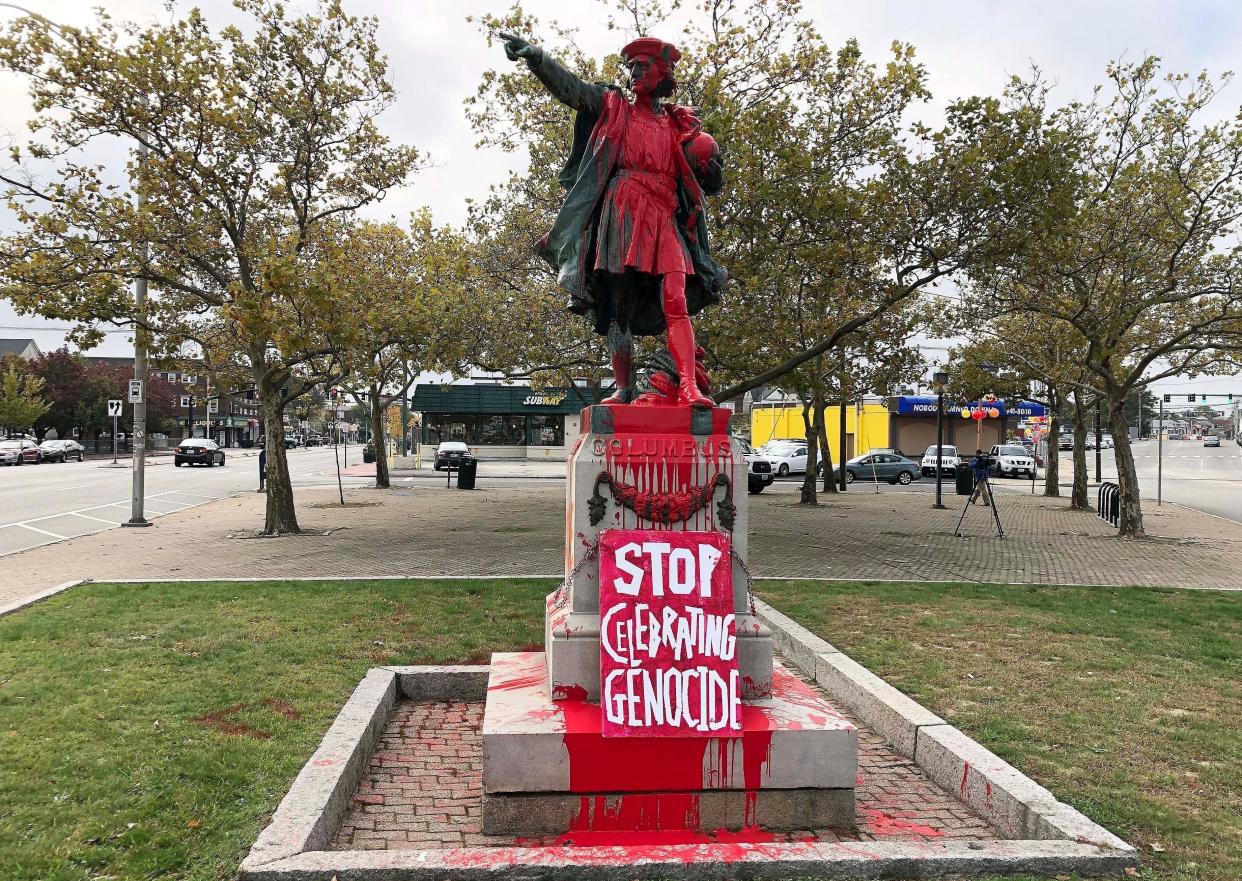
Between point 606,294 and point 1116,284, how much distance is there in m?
13.7

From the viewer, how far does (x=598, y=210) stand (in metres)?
4.73

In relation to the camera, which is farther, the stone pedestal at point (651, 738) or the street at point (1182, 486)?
the street at point (1182, 486)

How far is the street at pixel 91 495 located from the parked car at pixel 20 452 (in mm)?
6795

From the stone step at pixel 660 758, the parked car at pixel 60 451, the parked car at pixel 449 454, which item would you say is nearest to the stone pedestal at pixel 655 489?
the stone step at pixel 660 758

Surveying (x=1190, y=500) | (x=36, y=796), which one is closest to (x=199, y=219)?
(x=36, y=796)

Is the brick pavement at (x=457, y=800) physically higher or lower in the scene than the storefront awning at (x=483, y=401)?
lower

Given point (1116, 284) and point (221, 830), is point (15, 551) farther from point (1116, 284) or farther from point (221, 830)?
point (1116, 284)

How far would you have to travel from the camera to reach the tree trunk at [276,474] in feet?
47.7

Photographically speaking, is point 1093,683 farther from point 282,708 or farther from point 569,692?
point 282,708

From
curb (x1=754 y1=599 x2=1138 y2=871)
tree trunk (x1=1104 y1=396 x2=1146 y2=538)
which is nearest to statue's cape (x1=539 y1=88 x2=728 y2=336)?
curb (x1=754 y1=599 x2=1138 y2=871)

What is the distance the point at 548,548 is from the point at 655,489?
8.95 m

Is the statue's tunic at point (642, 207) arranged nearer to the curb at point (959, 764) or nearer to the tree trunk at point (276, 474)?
the curb at point (959, 764)

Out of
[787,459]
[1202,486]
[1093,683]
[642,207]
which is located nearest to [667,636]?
[642,207]

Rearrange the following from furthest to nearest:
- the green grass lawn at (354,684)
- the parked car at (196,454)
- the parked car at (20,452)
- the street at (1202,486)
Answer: the parked car at (20,452) < the parked car at (196,454) < the street at (1202,486) < the green grass lawn at (354,684)
